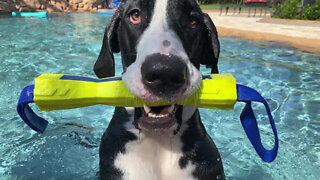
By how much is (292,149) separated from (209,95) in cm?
271

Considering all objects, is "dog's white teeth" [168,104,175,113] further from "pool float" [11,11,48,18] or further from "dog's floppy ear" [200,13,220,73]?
"pool float" [11,11,48,18]

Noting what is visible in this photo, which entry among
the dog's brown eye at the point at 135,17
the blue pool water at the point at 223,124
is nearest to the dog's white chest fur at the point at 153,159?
the dog's brown eye at the point at 135,17

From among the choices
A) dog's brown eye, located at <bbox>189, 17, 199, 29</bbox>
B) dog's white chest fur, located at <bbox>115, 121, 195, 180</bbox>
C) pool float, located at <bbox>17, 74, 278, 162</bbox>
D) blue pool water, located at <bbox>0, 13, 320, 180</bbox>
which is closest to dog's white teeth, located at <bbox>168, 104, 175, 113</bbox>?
pool float, located at <bbox>17, 74, 278, 162</bbox>

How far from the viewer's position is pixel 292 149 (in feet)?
14.6

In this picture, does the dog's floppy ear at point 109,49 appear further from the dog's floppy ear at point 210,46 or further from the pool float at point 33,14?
the pool float at point 33,14

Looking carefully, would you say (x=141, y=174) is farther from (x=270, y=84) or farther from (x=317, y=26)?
(x=317, y=26)

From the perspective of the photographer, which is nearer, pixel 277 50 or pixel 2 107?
pixel 2 107

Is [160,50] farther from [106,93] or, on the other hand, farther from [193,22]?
[193,22]

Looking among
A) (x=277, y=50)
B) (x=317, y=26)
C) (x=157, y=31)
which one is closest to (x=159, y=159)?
(x=157, y=31)

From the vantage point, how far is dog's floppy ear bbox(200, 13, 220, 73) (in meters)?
2.97

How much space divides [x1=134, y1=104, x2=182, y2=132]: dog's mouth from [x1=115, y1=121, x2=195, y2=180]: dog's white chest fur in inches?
11.1

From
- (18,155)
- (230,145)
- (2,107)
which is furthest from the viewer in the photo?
(2,107)

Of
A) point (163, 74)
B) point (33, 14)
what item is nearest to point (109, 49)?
point (163, 74)

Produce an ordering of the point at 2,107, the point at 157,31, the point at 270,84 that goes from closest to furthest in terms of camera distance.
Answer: the point at 157,31
the point at 2,107
the point at 270,84
